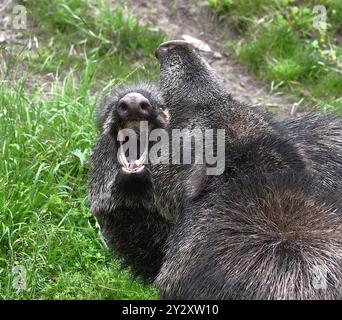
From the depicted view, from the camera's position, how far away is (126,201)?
5051 mm

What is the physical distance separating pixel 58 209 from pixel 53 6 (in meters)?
2.90

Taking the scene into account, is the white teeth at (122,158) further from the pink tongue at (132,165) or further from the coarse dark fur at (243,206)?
the coarse dark fur at (243,206)

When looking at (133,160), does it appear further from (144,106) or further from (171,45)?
(171,45)

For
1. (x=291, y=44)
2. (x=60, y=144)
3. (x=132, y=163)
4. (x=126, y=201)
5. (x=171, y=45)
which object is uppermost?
(x=171, y=45)

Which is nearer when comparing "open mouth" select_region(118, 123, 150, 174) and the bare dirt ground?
"open mouth" select_region(118, 123, 150, 174)

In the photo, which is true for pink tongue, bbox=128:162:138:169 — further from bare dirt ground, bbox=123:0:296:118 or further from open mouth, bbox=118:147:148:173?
bare dirt ground, bbox=123:0:296:118

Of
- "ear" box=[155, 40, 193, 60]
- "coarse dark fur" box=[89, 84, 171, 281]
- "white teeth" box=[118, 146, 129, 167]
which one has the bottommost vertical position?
"coarse dark fur" box=[89, 84, 171, 281]

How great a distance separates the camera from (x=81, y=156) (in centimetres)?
677

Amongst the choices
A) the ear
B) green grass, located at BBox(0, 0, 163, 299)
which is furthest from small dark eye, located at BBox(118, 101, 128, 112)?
green grass, located at BBox(0, 0, 163, 299)

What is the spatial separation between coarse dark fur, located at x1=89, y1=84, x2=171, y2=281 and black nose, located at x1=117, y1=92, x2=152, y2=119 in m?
0.05

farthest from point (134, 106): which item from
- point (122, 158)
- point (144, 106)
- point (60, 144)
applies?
point (60, 144)

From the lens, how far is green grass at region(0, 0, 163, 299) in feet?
19.7

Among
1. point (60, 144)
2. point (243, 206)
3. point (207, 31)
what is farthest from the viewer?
point (207, 31)

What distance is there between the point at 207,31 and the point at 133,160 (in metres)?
4.22
